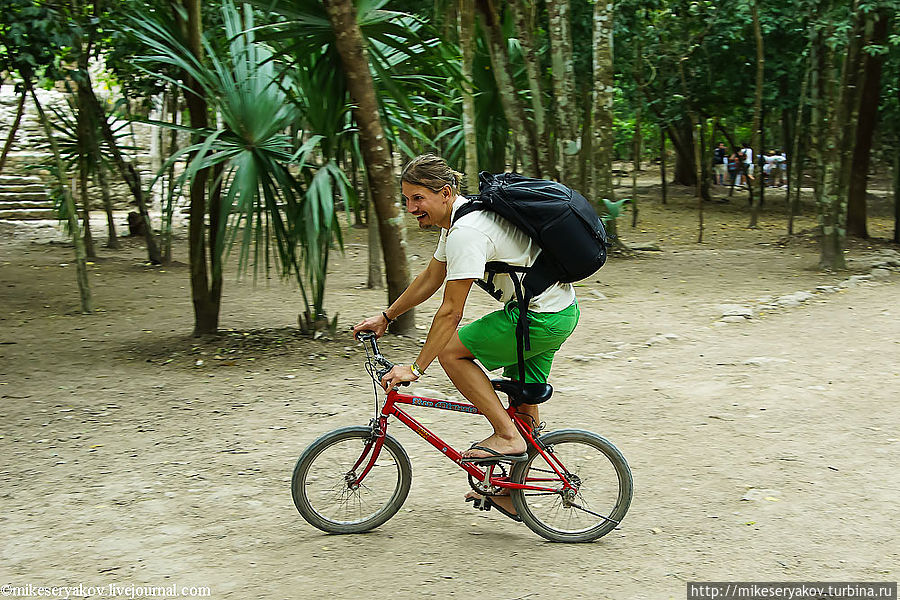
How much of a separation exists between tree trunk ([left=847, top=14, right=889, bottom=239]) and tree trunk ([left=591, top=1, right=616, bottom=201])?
13.0ft

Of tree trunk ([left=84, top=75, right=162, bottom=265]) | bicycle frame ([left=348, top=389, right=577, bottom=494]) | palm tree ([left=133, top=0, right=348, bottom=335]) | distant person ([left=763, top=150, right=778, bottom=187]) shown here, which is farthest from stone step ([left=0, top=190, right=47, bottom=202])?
distant person ([left=763, top=150, right=778, bottom=187])

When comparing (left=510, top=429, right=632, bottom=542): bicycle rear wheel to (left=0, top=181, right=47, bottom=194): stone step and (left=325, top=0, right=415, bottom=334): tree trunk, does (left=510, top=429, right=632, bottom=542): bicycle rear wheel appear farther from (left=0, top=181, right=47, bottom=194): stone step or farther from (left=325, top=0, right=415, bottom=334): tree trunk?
(left=0, top=181, right=47, bottom=194): stone step

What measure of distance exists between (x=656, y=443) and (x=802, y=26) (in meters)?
16.0

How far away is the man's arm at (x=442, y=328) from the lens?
3742mm

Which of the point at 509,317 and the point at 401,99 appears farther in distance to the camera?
the point at 401,99

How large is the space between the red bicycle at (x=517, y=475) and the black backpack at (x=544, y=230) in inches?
18.5

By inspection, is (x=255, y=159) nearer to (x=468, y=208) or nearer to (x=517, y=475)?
(x=468, y=208)

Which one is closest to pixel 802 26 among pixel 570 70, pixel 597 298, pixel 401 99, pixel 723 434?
pixel 570 70

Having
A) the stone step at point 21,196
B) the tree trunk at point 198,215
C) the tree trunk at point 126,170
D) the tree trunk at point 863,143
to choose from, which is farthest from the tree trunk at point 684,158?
the tree trunk at point 198,215

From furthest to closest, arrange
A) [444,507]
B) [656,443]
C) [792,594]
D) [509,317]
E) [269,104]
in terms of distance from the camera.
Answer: [269,104], [656,443], [444,507], [509,317], [792,594]

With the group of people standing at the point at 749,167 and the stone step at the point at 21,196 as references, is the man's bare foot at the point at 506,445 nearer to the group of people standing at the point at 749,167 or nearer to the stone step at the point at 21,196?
the stone step at the point at 21,196

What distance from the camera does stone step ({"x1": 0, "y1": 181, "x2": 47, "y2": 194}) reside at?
20.9 m

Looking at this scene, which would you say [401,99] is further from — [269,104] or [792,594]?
[792,594]

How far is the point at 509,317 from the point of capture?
3.95m
